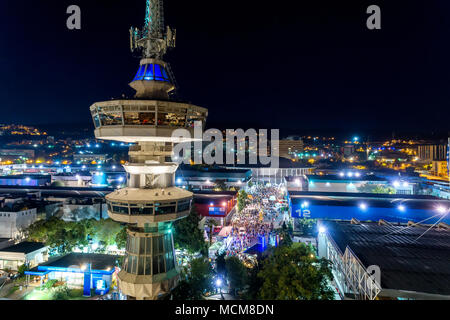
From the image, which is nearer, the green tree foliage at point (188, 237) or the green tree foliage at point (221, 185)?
the green tree foliage at point (188, 237)

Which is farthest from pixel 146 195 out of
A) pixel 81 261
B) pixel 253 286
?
pixel 81 261

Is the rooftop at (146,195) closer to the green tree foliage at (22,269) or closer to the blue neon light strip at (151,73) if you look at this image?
the blue neon light strip at (151,73)

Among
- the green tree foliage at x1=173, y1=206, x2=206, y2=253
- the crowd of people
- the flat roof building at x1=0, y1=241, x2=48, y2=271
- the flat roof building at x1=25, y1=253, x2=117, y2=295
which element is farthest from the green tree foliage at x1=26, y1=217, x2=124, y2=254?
the crowd of people

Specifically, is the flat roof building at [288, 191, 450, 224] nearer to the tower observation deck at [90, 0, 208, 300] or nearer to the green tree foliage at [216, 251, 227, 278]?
A: the green tree foliage at [216, 251, 227, 278]

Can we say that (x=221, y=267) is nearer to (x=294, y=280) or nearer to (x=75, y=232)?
(x=294, y=280)

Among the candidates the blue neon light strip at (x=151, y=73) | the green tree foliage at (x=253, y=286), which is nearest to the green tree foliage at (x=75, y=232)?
the green tree foliage at (x=253, y=286)

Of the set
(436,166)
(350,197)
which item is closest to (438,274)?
(350,197)
